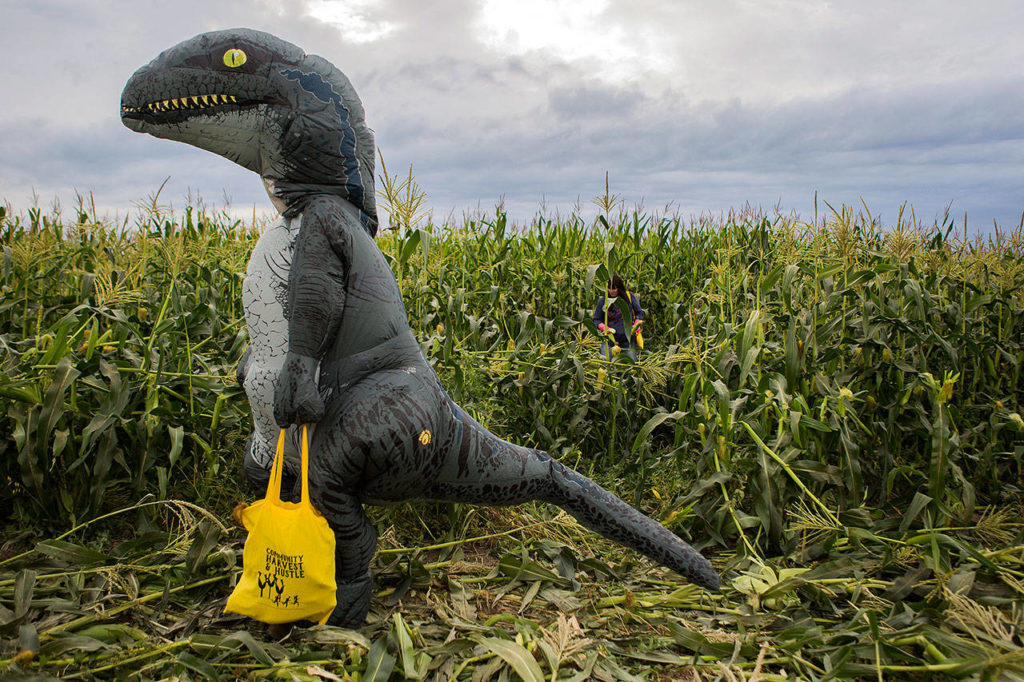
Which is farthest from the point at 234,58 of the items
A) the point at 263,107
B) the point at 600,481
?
the point at 600,481

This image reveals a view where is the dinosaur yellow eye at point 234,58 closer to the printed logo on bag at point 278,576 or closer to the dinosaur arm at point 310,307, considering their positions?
the dinosaur arm at point 310,307

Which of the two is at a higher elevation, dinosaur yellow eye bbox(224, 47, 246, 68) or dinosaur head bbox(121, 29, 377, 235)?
dinosaur yellow eye bbox(224, 47, 246, 68)

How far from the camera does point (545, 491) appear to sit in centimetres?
219

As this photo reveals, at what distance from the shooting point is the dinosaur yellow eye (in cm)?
177

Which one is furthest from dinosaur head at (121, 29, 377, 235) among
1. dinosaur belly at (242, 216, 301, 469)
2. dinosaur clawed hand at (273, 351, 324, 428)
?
dinosaur clawed hand at (273, 351, 324, 428)

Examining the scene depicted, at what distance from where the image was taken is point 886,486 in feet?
10.1

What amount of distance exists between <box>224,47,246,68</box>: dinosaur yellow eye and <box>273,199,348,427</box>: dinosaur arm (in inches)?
17.2

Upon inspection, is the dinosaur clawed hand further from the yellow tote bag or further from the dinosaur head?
the dinosaur head

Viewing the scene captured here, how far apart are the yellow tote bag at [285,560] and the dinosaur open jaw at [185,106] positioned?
3.07 feet

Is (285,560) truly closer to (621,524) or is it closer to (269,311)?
(269,311)

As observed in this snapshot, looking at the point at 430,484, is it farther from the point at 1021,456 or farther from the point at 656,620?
the point at 1021,456

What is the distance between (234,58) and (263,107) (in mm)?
150

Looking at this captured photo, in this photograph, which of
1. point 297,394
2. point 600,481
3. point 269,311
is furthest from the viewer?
point 600,481

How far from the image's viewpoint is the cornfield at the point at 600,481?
1.95 m
